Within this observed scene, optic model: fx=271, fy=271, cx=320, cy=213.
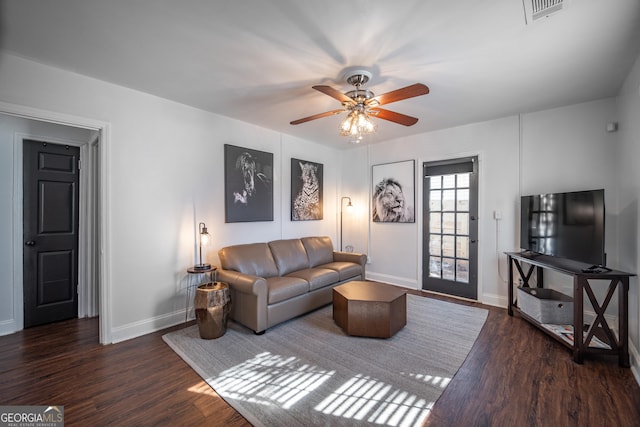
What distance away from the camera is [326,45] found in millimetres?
2033

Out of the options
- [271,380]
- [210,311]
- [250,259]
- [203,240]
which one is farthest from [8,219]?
[271,380]

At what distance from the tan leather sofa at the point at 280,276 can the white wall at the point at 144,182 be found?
445 mm

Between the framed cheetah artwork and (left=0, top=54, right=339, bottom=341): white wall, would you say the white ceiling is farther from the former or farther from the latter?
the framed cheetah artwork

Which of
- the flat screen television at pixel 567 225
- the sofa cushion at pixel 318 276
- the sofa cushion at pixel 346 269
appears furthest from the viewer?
the sofa cushion at pixel 346 269

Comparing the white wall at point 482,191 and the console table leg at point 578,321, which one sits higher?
the white wall at point 482,191

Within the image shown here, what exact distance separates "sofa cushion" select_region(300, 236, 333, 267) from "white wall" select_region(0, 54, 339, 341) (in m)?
1.21

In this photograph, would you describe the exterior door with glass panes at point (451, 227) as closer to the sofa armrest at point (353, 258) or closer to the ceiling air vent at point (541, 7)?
the sofa armrest at point (353, 258)

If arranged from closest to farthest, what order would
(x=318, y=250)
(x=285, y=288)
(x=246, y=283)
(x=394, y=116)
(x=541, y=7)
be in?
(x=541, y=7) < (x=394, y=116) < (x=246, y=283) < (x=285, y=288) < (x=318, y=250)

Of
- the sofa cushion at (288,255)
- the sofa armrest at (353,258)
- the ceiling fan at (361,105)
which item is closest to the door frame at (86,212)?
the sofa cushion at (288,255)

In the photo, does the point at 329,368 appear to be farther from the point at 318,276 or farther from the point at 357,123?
the point at 357,123

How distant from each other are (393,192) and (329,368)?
327 cm

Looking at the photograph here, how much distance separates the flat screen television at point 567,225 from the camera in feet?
8.14

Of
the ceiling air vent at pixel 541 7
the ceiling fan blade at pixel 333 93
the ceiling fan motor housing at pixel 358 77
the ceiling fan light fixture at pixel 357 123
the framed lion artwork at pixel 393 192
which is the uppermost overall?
the ceiling air vent at pixel 541 7
